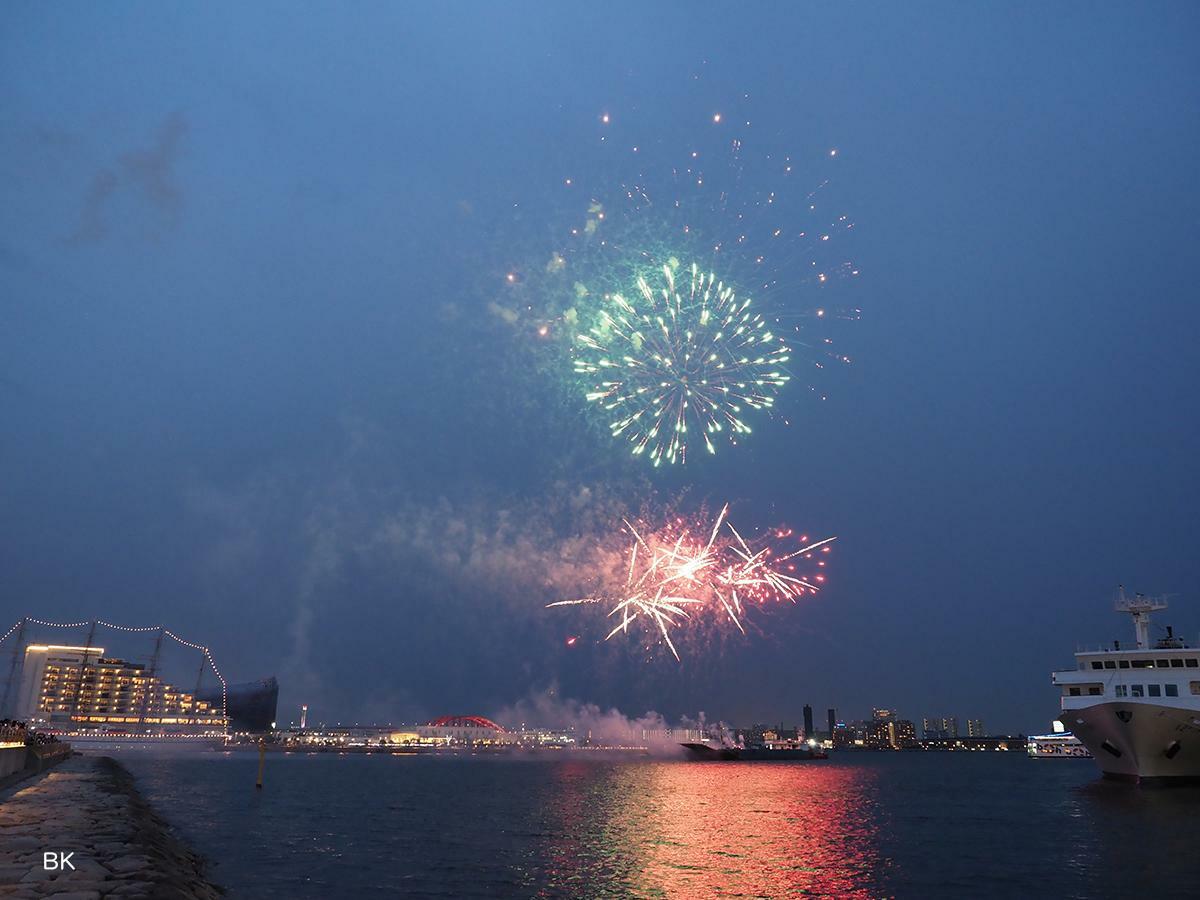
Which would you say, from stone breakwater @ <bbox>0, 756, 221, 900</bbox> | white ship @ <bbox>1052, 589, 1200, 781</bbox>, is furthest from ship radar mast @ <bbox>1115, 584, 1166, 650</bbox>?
stone breakwater @ <bbox>0, 756, 221, 900</bbox>

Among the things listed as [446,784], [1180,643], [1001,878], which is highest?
[1180,643]

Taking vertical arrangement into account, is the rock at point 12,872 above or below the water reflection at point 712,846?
above

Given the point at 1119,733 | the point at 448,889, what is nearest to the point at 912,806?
the point at 1119,733

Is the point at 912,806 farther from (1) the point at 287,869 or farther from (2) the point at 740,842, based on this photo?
(1) the point at 287,869

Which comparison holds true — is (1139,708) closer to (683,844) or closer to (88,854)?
(683,844)

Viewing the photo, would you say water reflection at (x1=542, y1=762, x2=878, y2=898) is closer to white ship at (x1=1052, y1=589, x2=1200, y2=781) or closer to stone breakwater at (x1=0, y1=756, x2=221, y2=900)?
stone breakwater at (x1=0, y1=756, x2=221, y2=900)

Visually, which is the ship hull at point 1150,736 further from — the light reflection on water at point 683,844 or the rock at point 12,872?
the rock at point 12,872

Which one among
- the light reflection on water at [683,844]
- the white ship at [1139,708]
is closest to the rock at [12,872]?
the light reflection on water at [683,844]
